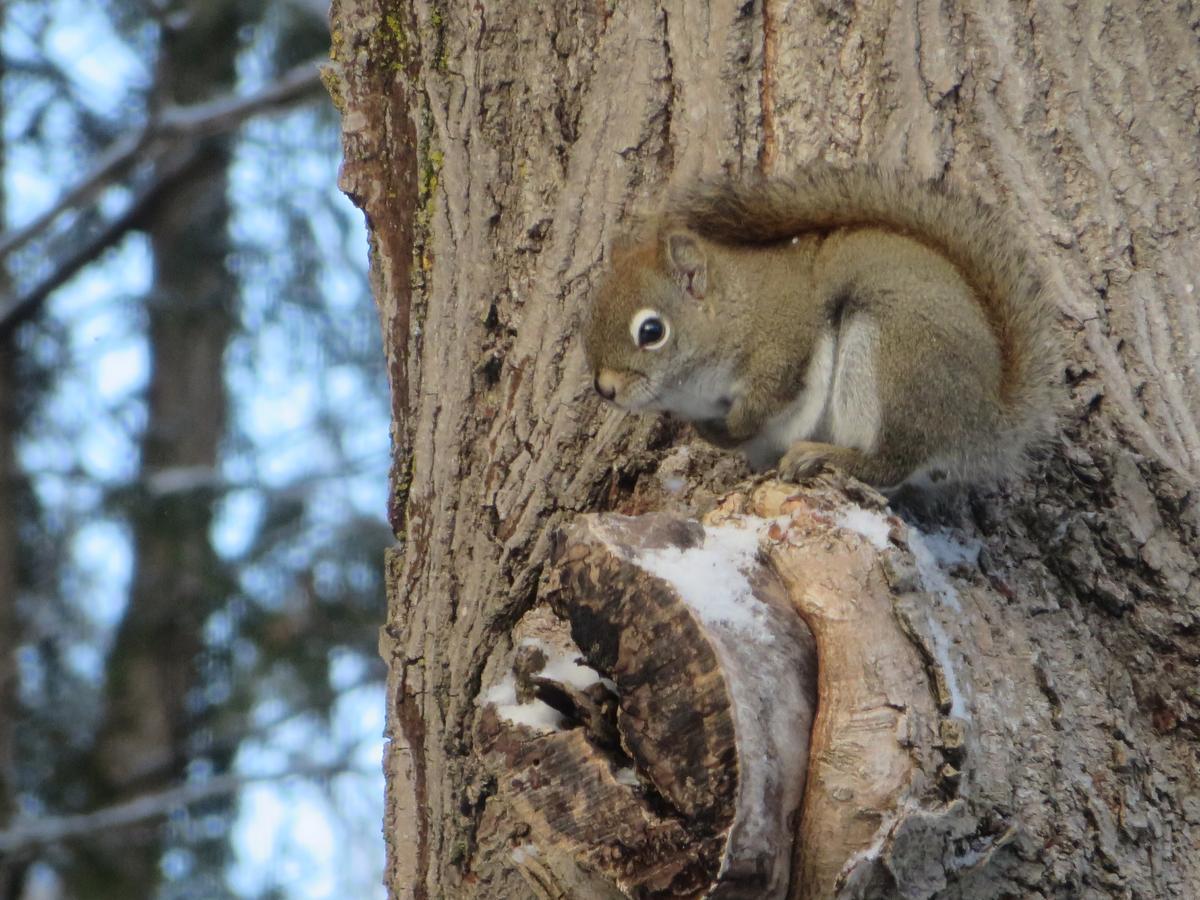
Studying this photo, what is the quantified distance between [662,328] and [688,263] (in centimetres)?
10

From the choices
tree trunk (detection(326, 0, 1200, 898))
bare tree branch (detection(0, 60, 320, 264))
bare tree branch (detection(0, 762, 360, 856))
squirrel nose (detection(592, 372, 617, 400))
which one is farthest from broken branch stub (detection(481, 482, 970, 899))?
bare tree branch (detection(0, 762, 360, 856))

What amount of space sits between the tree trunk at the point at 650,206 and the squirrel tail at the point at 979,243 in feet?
0.16

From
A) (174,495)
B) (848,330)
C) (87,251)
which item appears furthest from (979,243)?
(87,251)

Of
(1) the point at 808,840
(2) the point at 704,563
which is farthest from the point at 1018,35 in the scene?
(1) the point at 808,840

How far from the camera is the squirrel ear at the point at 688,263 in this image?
1.87 m

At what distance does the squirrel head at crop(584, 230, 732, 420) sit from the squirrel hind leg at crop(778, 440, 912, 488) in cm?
20

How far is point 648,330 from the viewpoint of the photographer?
6.26 ft

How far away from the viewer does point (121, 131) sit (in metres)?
5.50

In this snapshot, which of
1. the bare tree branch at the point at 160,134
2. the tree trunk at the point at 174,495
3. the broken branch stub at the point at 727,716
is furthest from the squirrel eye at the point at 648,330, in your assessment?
the tree trunk at the point at 174,495

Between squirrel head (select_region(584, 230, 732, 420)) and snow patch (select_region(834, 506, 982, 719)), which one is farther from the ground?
squirrel head (select_region(584, 230, 732, 420))

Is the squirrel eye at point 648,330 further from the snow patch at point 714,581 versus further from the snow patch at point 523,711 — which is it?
the snow patch at point 523,711

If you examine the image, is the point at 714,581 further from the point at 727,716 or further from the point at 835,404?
the point at 835,404

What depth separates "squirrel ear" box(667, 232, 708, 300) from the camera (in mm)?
1868

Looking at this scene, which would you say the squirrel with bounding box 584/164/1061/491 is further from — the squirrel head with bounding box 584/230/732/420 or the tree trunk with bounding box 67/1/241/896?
the tree trunk with bounding box 67/1/241/896
